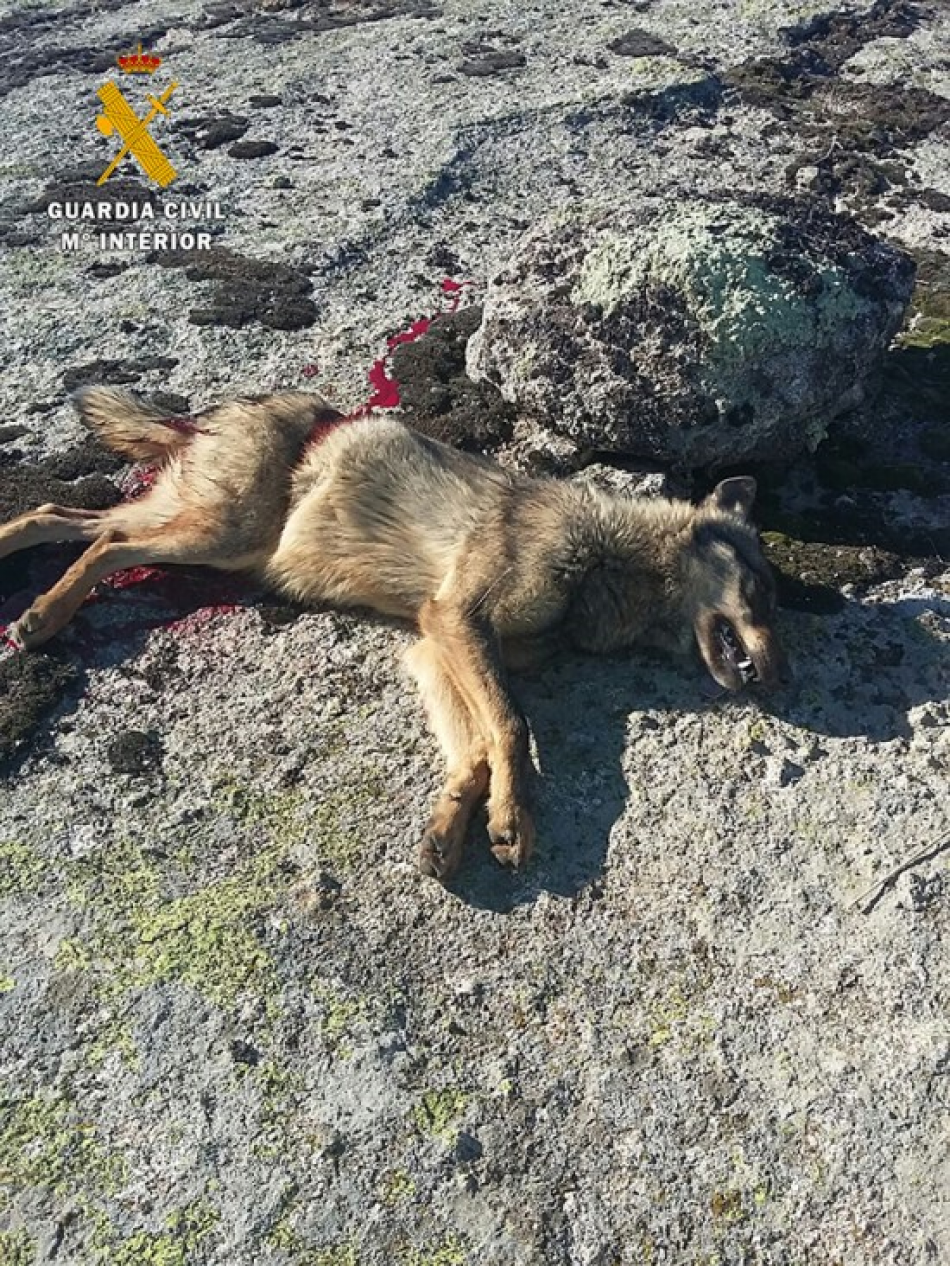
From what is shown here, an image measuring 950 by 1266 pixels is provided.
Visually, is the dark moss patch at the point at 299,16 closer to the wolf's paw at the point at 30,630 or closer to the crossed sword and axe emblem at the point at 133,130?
the crossed sword and axe emblem at the point at 133,130

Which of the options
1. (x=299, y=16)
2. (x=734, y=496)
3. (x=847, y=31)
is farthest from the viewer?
(x=299, y=16)

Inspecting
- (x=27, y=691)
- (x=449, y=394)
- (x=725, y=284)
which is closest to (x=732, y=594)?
(x=725, y=284)

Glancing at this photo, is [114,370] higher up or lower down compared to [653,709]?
higher up

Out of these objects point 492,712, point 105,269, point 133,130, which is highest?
point 133,130

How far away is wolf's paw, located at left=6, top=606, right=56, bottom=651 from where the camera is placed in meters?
7.53

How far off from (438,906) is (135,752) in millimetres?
2189

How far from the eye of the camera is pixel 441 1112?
532 cm

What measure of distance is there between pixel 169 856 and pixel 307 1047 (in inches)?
58.2

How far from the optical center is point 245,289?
1127cm

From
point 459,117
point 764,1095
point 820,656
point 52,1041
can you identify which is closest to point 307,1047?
point 52,1041

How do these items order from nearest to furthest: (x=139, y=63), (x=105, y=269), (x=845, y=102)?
(x=105, y=269)
(x=845, y=102)
(x=139, y=63)

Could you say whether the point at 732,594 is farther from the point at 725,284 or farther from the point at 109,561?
Result: the point at 109,561

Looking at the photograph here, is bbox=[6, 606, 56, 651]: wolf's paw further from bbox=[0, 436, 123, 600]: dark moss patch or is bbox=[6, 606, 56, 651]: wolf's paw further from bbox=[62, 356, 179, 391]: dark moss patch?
bbox=[62, 356, 179, 391]: dark moss patch

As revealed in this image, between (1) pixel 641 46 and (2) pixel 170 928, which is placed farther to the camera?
(1) pixel 641 46
